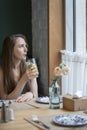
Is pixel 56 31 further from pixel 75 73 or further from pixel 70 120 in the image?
pixel 70 120

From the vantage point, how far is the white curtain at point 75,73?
3.46 m

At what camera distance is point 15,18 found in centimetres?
459

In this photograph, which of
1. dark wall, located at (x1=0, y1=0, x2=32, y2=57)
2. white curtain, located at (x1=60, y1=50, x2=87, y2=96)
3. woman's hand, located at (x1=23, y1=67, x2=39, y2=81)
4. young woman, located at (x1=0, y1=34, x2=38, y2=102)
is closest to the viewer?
woman's hand, located at (x1=23, y1=67, x2=39, y2=81)

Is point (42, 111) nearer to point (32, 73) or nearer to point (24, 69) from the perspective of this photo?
point (32, 73)

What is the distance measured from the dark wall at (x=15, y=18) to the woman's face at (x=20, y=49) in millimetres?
1638

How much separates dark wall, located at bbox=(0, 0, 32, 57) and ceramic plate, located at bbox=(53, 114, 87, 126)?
2.92 m

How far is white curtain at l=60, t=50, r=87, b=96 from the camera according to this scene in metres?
3.46

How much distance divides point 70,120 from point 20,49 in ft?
4.37

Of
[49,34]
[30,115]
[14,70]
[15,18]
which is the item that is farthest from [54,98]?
[15,18]

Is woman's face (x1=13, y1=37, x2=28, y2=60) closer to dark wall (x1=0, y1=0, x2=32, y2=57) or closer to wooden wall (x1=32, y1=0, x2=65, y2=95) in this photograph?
wooden wall (x1=32, y1=0, x2=65, y2=95)

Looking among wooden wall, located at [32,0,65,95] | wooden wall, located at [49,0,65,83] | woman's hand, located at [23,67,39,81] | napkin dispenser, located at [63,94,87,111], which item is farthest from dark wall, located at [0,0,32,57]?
napkin dispenser, located at [63,94,87,111]

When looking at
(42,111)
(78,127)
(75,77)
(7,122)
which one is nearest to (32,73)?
(42,111)

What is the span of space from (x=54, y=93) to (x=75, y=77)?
1.50 metres

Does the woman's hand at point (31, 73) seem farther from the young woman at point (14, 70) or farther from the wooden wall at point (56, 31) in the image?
the wooden wall at point (56, 31)
